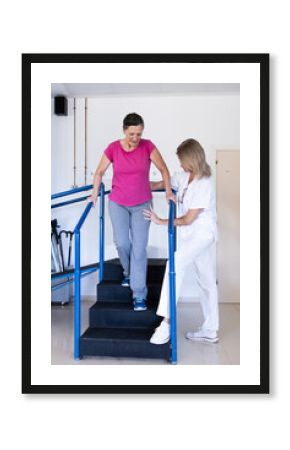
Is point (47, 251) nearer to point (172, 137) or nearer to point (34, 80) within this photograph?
point (34, 80)

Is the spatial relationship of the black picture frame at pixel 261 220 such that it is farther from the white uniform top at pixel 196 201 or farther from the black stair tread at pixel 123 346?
the white uniform top at pixel 196 201

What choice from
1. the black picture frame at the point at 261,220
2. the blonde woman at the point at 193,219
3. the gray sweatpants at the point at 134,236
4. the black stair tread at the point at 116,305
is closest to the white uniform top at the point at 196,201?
the blonde woman at the point at 193,219

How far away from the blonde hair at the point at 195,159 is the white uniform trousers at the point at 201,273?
1.28 feet

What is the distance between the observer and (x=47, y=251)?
6.68 ft

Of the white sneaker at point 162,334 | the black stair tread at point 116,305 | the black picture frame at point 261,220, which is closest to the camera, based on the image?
the black picture frame at point 261,220

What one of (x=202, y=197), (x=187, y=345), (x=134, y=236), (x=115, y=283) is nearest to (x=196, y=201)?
(x=202, y=197)

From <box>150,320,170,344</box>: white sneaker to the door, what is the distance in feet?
1.28

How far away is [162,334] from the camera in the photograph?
8.23 feet

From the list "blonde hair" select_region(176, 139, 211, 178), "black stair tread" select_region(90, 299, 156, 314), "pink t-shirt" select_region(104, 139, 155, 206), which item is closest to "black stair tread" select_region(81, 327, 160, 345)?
"black stair tread" select_region(90, 299, 156, 314)

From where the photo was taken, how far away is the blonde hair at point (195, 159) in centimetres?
269

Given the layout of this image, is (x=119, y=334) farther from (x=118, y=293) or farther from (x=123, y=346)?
(x=118, y=293)
